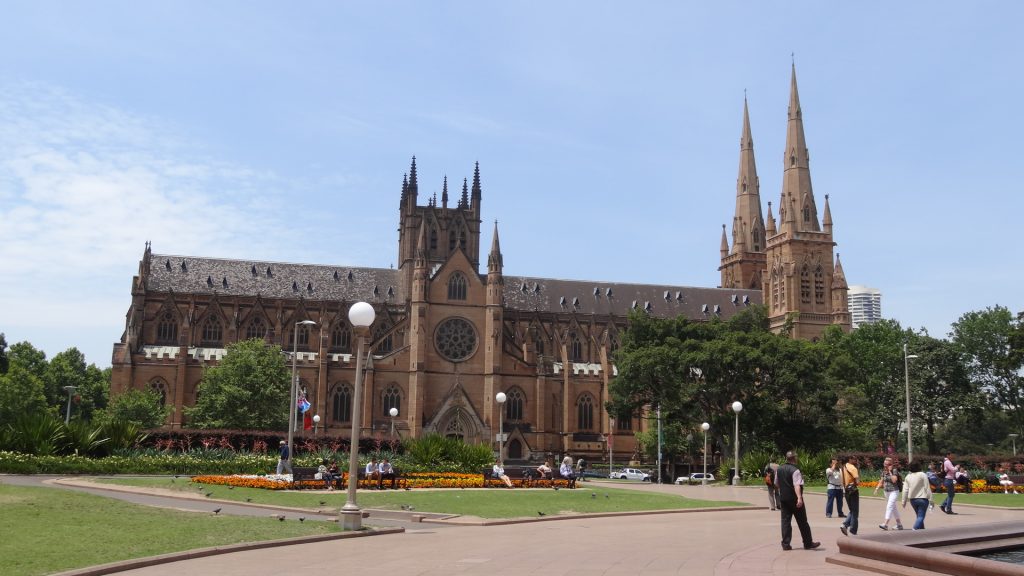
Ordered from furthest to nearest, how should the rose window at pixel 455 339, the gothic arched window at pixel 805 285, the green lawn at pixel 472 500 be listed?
the gothic arched window at pixel 805 285, the rose window at pixel 455 339, the green lawn at pixel 472 500

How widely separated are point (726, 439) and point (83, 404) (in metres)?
69.6

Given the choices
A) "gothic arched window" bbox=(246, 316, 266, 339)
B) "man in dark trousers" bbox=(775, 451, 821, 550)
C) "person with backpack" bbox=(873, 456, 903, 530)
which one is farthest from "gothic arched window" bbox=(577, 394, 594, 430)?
"man in dark trousers" bbox=(775, 451, 821, 550)

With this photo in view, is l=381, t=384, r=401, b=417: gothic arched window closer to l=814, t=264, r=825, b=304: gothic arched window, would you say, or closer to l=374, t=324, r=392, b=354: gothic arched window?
l=374, t=324, r=392, b=354: gothic arched window

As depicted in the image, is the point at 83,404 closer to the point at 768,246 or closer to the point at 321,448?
the point at 321,448

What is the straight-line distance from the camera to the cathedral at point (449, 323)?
84500mm

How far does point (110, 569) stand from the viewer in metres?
13.2

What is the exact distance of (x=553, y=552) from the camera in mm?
16219

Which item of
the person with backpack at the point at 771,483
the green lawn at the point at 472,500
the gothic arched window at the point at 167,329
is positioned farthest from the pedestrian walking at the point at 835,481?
the gothic arched window at the point at 167,329

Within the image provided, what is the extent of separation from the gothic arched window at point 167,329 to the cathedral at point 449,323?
0.44ft

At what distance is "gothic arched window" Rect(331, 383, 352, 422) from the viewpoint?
85875 mm

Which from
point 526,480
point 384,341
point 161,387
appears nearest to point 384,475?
point 526,480

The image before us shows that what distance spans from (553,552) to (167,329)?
79.7 m

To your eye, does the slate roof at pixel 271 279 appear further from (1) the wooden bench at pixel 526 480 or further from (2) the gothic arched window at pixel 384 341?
(1) the wooden bench at pixel 526 480

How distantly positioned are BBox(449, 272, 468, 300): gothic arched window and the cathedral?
14 centimetres
